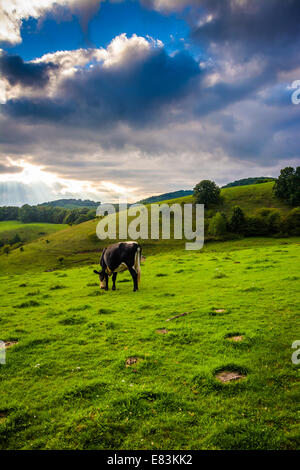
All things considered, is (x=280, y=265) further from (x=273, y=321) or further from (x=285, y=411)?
(x=285, y=411)

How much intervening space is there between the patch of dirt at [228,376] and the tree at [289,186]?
287 ft

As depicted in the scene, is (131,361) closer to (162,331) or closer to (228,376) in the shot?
(162,331)

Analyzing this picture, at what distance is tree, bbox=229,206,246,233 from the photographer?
2684 inches

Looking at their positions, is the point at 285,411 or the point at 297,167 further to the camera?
the point at 297,167

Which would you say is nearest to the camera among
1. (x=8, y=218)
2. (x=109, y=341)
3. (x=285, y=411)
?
(x=285, y=411)

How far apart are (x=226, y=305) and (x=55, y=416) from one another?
30.5ft

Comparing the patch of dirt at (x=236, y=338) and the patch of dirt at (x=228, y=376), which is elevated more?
the patch of dirt at (x=236, y=338)

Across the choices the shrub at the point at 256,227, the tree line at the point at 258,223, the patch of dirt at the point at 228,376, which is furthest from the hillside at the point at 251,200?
the patch of dirt at the point at 228,376

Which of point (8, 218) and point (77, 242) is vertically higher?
point (8, 218)

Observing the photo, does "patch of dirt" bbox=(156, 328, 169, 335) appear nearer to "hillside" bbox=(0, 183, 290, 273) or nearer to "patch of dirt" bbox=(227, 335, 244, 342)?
"patch of dirt" bbox=(227, 335, 244, 342)

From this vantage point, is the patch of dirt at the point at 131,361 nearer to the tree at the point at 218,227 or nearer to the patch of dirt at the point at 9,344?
the patch of dirt at the point at 9,344

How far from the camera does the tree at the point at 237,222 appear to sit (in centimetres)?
6818

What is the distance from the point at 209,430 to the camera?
4.72 metres
